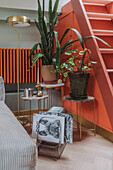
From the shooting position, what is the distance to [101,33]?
9.24ft

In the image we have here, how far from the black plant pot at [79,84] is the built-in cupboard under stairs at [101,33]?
181 millimetres

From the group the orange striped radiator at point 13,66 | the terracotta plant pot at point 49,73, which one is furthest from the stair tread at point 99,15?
the orange striped radiator at point 13,66

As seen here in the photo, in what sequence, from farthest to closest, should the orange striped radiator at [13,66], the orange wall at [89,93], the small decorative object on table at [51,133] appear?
the orange striped radiator at [13,66]
the orange wall at [89,93]
the small decorative object on table at [51,133]

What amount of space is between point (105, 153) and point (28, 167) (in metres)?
1.47

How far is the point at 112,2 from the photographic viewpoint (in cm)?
292

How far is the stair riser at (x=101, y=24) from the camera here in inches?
111

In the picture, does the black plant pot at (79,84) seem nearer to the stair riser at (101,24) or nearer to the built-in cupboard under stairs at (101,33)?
the built-in cupboard under stairs at (101,33)

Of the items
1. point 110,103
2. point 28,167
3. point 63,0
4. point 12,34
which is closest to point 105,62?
point 110,103

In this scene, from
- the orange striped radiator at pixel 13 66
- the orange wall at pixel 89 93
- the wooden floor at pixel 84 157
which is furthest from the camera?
the orange striped radiator at pixel 13 66

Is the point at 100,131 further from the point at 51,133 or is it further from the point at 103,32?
the point at 103,32

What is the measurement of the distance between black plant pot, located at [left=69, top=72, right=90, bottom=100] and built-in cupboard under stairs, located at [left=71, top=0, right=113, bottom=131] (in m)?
0.18

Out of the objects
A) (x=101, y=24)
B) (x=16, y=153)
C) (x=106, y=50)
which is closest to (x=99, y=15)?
(x=101, y=24)

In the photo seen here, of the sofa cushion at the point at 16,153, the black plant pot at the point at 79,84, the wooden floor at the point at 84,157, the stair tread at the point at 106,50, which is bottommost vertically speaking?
the wooden floor at the point at 84,157

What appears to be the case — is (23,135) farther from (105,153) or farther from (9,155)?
(105,153)
